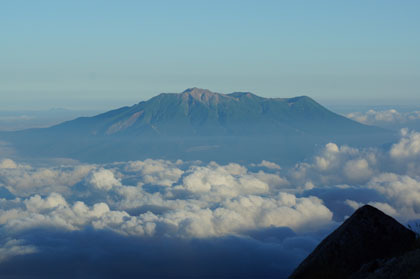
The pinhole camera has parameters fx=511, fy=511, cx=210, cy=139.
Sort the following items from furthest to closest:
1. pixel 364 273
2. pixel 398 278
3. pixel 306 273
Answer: pixel 306 273
pixel 364 273
pixel 398 278

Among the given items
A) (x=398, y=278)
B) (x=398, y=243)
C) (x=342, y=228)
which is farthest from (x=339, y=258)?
(x=398, y=278)

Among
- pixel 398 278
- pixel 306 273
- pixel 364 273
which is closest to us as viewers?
pixel 398 278

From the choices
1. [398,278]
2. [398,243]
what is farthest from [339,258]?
[398,278]

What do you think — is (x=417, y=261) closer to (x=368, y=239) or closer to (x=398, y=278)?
(x=398, y=278)

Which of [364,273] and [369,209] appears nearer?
[364,273]

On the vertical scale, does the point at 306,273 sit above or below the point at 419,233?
below

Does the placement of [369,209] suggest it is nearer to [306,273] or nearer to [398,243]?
[398,243]
